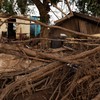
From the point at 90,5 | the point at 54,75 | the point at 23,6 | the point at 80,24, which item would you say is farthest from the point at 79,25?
the point at 54,75

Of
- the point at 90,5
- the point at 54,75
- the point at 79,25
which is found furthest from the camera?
the point at 90,5

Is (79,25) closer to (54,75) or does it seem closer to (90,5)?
(90,5)

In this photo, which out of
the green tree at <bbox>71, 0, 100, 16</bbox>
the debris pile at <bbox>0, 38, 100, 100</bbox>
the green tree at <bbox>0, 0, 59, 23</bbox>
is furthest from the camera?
the green tree at <bbox>71, 0, 100, 16</bbox>

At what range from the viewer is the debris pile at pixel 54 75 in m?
3.59

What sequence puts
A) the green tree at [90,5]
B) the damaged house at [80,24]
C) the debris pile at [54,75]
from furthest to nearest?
the green tree at [90,5] < the damaged house at [80,24] < the debris pile at [54,75]

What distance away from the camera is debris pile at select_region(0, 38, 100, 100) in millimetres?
3592

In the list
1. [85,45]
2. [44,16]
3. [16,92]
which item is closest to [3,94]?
[16,92]

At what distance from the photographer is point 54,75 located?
3957 millimetres

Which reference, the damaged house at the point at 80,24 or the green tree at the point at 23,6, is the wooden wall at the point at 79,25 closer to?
the damaged house at the point at 80,24

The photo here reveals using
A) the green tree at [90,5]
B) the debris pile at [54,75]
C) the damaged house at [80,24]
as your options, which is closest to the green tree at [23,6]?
the damaged house at [80,24]

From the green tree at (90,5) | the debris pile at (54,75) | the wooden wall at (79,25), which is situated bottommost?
the wooden wall at (79,25)

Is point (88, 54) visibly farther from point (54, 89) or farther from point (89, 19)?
point (89, 19)

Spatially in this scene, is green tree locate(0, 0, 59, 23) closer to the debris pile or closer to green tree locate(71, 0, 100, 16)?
green tree locate(71, 0, 100, 16)

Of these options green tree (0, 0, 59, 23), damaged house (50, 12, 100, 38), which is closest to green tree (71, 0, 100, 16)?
damaged house (50, 12, 100, 38)
